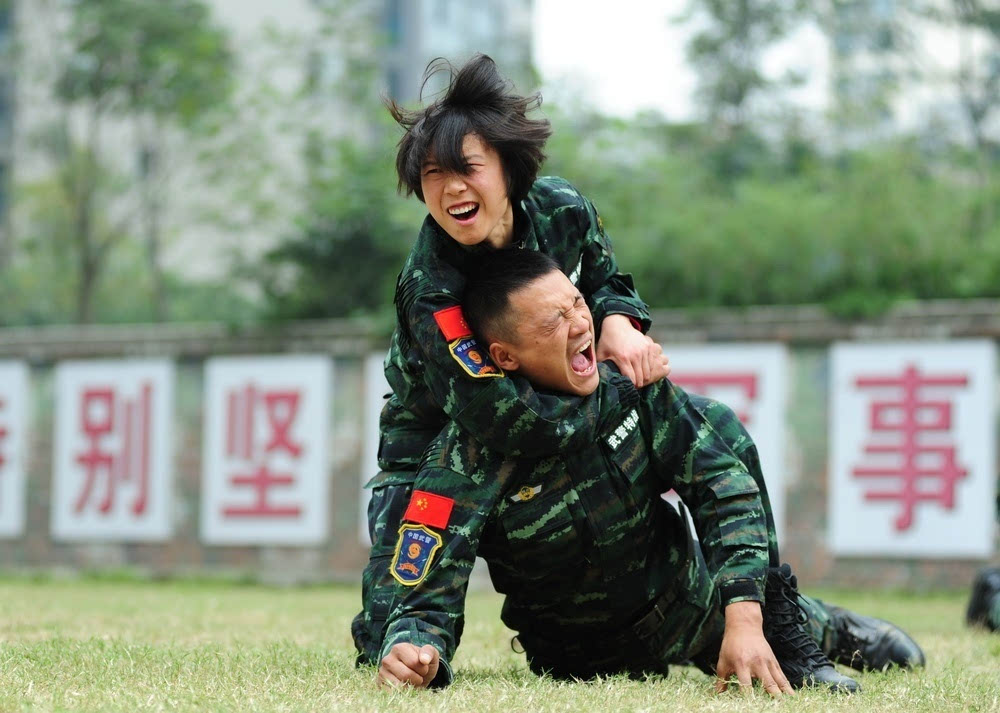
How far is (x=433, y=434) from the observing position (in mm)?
2848

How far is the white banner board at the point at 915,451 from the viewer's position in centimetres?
772

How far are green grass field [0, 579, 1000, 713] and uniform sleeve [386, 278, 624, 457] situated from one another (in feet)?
1.46

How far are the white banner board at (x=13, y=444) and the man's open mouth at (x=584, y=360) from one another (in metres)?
8.07

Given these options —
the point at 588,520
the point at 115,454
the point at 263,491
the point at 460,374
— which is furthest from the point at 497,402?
the point at 115,454

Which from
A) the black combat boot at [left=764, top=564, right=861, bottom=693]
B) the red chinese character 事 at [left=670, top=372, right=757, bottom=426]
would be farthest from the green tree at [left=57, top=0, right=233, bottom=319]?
the black combat boot at [left=764, top=564, right=861, bottom=693]

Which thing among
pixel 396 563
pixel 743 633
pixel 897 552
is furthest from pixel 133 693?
pixel 897 552

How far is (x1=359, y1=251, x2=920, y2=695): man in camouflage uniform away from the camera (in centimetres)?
251

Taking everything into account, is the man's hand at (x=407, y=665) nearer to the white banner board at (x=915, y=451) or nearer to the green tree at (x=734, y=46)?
the white banner board at (x=915, y=451)

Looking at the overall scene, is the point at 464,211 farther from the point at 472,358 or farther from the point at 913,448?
the point at 913,448

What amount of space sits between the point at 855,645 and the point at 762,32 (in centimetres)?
1186

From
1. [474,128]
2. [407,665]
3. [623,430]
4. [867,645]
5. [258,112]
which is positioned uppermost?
[258,112]

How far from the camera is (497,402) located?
2.47 meters

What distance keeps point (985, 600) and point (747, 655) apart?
2.69 meters

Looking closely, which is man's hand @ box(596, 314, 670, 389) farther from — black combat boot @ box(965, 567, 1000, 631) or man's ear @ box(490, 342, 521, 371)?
black combat boot @ box(965, 567, 1000, 631)
